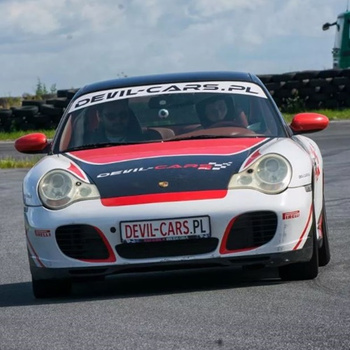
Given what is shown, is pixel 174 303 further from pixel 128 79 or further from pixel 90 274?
pixel 128 79

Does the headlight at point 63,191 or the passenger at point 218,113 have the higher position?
the passenger at point 218,113

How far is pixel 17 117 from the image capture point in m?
25.4

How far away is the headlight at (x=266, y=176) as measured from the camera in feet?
20.9

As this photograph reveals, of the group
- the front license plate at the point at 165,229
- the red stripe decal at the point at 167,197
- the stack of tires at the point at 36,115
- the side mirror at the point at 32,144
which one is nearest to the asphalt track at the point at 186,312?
the front license plate at the point at 165,229

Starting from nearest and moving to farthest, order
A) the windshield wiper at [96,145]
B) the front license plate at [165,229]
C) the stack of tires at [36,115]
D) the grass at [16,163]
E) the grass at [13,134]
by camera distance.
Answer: the front license plate at [165,229], the windshield wiper at [96,145], the grass at [16,163], the grass at [13,134], the stack of tires at [36,115]

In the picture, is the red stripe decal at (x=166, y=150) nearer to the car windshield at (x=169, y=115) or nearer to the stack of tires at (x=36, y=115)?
the car windshield at (x=169, y=115)

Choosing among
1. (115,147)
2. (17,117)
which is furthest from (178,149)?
(17,117)

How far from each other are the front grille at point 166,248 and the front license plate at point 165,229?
0.10 ft

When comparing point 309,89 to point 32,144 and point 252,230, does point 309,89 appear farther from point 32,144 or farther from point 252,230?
point 252,230

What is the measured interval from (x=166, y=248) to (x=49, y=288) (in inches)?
30.6

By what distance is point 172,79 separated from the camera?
26.0 ft

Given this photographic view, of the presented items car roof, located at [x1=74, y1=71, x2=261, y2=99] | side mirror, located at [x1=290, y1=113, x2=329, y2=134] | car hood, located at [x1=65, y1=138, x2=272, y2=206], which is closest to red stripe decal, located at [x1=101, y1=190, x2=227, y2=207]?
car hood, located at [x1=65, y1=138, x2=272, y2=206]

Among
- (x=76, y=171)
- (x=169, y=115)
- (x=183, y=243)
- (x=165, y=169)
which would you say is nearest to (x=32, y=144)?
(x=169, y=115)

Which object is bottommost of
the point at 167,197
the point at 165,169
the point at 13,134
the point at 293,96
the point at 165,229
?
the point at 13,134
